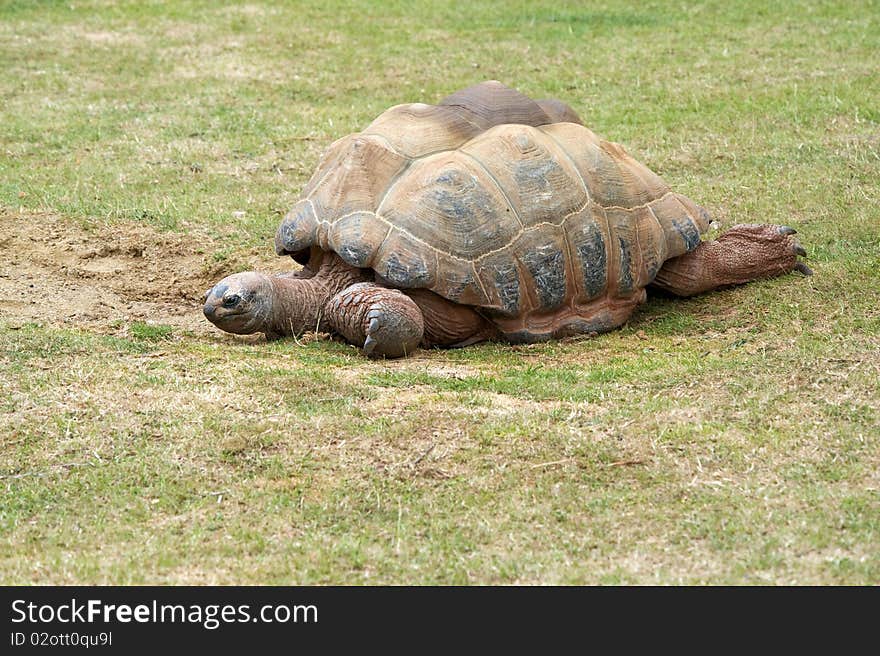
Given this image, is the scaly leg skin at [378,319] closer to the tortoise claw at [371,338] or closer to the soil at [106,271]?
the tortoise claw at [371,338]

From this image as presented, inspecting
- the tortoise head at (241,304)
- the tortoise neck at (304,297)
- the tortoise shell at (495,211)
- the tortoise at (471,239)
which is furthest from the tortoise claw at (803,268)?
the tortoise head at (241,304)

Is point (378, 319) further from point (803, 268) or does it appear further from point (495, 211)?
point (803, 268)

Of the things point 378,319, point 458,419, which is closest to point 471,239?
point 378,319

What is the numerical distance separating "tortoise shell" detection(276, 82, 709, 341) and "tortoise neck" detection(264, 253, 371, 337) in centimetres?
18

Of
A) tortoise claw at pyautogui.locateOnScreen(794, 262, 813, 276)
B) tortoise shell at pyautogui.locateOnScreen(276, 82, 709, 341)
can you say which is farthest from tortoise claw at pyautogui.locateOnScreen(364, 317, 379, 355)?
tortoise claw at pyautogui.locateOnScreen(794, 262, 813, 276)

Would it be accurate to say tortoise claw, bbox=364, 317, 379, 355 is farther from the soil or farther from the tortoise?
the soil

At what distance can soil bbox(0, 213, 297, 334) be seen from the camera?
265 inches

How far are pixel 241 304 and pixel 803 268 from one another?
3.18 m

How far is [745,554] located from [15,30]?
12160mm

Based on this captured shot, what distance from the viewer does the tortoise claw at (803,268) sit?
6.95m

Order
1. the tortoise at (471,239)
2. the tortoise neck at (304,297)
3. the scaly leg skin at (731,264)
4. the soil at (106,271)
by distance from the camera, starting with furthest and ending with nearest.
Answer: the scaly leg skin at (731,264)
the soil at (106,271)
the tortoise neck at (304,297)
the tortoise at (471,239)

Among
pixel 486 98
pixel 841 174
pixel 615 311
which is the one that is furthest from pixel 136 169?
pixel 841 174

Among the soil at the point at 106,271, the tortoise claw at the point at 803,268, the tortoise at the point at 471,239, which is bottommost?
the soil at the point at 106,271

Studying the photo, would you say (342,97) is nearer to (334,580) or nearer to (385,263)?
(385,263)
